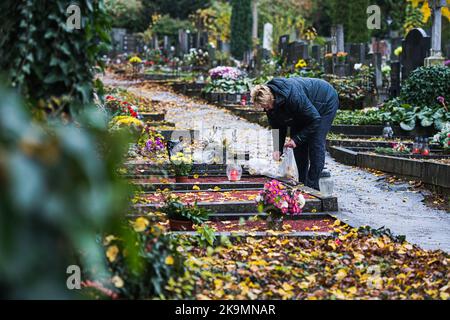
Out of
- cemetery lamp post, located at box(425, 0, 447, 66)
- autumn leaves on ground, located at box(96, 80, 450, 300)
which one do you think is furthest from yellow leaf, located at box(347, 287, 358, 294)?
cemetery lamp post, located at box(425, 0, 447, 66)

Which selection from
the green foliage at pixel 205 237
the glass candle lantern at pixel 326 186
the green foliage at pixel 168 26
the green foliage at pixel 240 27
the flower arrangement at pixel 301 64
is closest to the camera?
the green foliage at pixel 205 237

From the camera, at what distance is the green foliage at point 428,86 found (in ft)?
52.3

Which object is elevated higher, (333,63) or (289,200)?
(333,63)

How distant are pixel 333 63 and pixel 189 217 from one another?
1701cm

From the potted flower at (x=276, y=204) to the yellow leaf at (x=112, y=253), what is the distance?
2.97 meters

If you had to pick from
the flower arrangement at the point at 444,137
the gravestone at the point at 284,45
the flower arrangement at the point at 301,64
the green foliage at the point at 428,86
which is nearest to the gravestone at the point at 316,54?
the gravestone at the point at 284,45

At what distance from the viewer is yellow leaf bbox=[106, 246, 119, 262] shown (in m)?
4.43

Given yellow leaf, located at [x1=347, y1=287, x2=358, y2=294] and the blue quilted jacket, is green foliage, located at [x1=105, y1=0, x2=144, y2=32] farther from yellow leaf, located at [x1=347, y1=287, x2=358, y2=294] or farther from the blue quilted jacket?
yellow leaf, located at [x1=347, y1=287, x2=358, y2=294]

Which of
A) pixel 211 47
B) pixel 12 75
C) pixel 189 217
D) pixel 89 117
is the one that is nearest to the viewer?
pixel 89 117

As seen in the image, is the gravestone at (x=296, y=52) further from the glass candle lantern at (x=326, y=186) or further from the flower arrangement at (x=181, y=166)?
the glass candle lantern at (x=326, y=186)

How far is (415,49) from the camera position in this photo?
18391 mm
